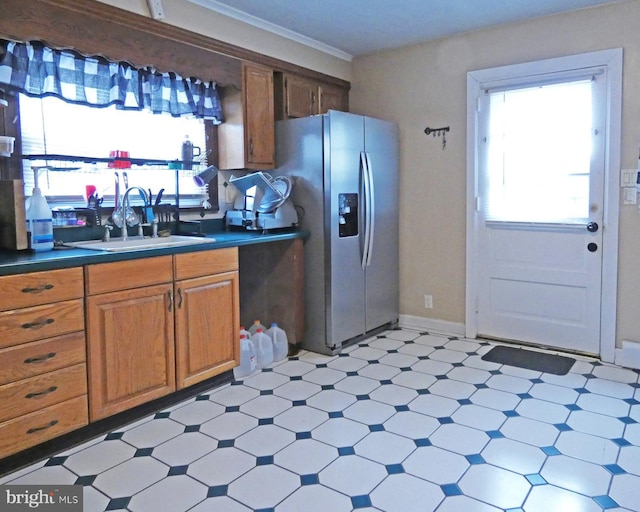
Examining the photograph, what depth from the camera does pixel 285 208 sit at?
3580 millimetres

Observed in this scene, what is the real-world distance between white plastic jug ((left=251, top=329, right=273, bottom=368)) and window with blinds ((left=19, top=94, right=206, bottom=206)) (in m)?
1.02

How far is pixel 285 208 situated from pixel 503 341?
6.27ft

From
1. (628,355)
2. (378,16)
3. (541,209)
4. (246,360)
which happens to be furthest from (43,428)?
(628,355)

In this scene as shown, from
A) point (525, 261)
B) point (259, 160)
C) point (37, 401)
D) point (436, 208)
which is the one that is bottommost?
point (37, 401)

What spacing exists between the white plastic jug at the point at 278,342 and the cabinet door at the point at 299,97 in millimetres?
1587

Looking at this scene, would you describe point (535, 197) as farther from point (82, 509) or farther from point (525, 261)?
point (82, 509)

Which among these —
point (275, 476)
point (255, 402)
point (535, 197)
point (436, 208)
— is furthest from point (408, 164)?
point (275, 476)

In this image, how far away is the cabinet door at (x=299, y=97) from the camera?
393cm

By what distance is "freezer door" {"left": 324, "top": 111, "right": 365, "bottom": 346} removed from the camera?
→ 11.8ft

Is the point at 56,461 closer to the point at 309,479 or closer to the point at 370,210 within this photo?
the point at 309,479

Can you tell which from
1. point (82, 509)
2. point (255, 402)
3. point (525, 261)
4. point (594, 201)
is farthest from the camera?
point (525, 261)

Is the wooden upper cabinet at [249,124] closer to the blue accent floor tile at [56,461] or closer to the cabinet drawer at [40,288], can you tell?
the cabinet drawer at [40,288]

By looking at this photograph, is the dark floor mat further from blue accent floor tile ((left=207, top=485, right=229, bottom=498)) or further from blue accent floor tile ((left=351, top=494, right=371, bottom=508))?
blue accent floor tile ((left=207, top=485, right=229, bottom=498))

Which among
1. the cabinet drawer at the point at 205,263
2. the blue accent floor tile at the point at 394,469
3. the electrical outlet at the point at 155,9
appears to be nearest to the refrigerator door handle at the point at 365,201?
the cabinet drawer at the point at 205,263
